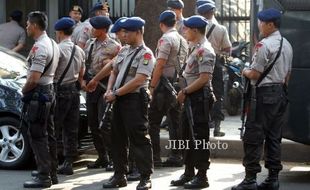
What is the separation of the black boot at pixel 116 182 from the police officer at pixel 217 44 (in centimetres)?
284

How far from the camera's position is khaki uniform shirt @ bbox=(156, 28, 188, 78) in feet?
31.1

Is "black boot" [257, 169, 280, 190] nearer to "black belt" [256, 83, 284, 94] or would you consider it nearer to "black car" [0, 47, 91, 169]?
"black belt" [256, 83, 284, 94]

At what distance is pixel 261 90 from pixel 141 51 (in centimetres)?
132

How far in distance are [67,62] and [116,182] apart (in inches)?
65.3

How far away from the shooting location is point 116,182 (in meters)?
8.58

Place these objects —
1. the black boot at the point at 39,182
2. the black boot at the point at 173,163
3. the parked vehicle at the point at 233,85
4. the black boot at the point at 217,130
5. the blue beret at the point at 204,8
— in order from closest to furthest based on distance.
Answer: the black boot at the point at 39,182
the black boot at the point at 173,163
the blue beret at the point at 204,8
the black boot at the point at 217,130
the parked vehicle at the point at 233,85

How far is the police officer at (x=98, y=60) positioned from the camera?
9672mm

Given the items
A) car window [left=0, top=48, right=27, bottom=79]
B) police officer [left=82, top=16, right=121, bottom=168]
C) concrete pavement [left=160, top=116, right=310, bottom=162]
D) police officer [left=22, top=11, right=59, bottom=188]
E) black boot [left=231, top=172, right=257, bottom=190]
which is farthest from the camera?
concrete pavement [left=160, top=116, right=310, bottom=162]

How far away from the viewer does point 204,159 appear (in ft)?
27.6

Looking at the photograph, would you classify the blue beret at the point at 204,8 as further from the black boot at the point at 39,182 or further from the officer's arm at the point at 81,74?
the black boot at the point at 39,182

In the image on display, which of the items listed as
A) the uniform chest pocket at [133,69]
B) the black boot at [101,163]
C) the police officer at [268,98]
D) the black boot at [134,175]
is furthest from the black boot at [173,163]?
the uniform chest pocket at [133,69]

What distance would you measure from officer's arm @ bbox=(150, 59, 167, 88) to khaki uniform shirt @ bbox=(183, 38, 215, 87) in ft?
2.71

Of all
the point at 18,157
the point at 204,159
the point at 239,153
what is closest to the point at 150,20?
the point at 239,153

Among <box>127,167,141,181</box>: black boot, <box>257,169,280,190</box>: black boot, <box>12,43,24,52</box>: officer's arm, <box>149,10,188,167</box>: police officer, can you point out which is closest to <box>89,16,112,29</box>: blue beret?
<box>149,10,188,167</box>: police officer
